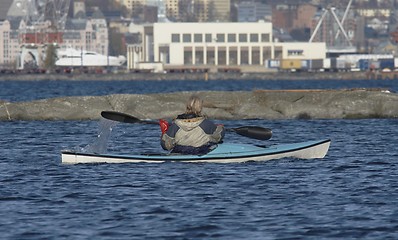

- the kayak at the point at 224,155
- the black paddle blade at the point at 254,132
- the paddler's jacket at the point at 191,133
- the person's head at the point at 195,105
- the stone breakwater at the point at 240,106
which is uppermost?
the person's head at the point at 195,105

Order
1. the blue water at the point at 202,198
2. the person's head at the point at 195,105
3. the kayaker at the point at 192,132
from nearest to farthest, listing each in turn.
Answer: the blue water at the point at 202,198 < the person's head at the point at 195,105 < the kayaker at the point at 192,132

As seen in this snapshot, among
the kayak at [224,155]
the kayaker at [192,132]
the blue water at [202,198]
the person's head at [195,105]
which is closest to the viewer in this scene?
the blue water at [202,198]

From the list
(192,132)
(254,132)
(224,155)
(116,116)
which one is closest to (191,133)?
(192,132)

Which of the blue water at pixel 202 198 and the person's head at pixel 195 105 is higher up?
the person's head at pixel 195 105

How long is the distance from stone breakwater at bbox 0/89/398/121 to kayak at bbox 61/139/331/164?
91.0ft

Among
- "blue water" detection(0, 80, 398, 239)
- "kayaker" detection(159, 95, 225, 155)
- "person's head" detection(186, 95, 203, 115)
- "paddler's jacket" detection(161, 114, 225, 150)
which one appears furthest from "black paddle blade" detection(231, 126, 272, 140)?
"person's head" detection(186, 95, 203, 115)

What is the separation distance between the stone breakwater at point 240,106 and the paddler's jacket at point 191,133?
29.7m

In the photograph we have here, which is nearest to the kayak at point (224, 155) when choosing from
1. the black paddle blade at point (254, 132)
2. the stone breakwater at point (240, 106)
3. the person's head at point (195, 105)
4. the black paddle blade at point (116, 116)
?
the black paddle blade at point (254, 132)

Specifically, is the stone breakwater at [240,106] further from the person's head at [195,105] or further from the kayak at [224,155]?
the person's head at [195,105]

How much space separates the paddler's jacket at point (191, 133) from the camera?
115 ft

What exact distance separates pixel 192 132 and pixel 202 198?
539 cm

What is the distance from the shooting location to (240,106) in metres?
67.1

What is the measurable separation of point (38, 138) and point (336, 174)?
20483mm

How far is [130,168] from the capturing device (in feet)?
119
